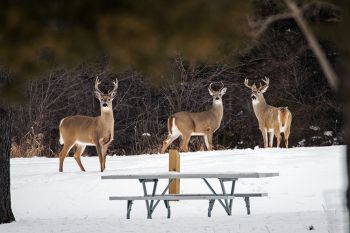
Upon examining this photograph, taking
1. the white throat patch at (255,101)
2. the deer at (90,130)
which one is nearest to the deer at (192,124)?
the white throat patch at (255,101)

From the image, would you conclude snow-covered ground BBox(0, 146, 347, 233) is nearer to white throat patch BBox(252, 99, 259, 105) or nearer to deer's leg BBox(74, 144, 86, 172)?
deer's leg BBox(74, 144, 86, 172)

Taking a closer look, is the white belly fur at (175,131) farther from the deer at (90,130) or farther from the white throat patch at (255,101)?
the deer at (90,130)

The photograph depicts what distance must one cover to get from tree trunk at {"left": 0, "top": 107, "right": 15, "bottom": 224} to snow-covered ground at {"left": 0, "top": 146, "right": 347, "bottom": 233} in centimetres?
24

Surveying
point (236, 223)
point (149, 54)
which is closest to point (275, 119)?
point (236, 223)

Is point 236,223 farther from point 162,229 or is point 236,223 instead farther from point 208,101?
point 208,101

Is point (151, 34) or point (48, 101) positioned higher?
point (48, 101)

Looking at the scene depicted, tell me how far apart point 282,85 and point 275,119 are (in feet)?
23.8

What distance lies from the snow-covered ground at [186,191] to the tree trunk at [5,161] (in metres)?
0.24

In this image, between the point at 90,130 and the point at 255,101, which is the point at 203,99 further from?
the point at 90,130

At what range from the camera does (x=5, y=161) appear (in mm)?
12016

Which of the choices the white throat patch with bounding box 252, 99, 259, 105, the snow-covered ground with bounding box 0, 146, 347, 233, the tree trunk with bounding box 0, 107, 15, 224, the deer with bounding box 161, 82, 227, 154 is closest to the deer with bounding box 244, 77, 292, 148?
the white throat patch with bounding box 252, 99, 259, 105

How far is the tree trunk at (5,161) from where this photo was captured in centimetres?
1195

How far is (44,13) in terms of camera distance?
4609mm

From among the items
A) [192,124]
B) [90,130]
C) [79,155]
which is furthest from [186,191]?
[192,124]
